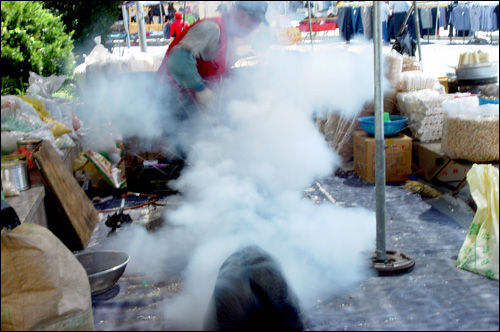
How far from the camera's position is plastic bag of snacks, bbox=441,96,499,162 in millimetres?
3791

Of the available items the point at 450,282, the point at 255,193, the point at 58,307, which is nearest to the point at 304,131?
the point at 255,193

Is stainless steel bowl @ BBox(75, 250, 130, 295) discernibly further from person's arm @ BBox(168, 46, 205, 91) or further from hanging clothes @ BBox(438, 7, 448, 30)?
hanging clothes @ BBox(438, 7, 448, 30)

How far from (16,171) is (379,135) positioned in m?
2.59

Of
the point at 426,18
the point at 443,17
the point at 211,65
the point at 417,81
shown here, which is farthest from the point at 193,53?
the point at 443,17

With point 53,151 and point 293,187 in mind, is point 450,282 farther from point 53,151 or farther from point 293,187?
point 53,151

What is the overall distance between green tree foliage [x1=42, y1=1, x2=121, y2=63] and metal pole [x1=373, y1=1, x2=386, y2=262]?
6.50m

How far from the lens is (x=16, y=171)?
347 cm

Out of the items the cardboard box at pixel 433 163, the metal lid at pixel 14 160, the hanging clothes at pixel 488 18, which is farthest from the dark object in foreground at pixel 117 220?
the hanging clothes at pixel 488 18

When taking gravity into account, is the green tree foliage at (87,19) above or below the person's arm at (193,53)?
above

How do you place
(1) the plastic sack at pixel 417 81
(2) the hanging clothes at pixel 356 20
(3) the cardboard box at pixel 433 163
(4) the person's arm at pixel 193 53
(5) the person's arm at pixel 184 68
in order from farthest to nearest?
(2) the hanging clothes at pixel 356 20, (1) the plastic sack at pixel 417 81, (3) the cardboard box at pixel 433 163, (5) the person's arm at pixel 184 68, (4) the person's arm at pixel 193 53

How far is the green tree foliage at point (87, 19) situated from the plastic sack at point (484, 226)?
693 cm

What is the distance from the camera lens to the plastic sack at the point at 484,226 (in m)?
2.55

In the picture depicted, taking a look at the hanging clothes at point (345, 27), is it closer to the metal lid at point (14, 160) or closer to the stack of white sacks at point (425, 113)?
the stack of white sacks at point (425, 113)

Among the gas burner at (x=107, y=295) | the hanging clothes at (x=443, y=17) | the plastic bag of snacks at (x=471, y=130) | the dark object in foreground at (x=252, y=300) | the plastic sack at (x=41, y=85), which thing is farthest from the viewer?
the hanging clothes at (x=443, y=17)
